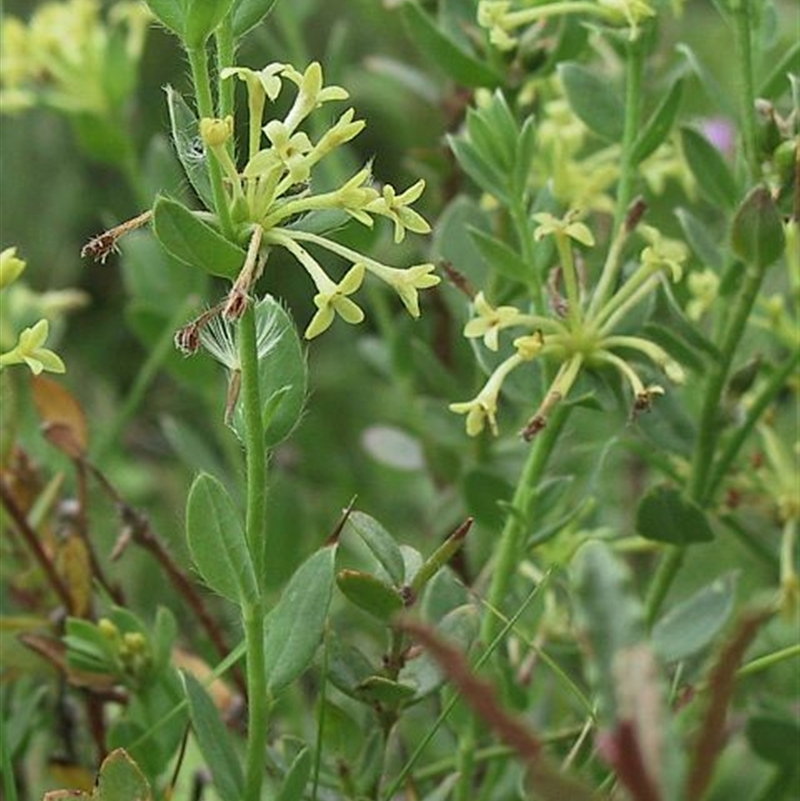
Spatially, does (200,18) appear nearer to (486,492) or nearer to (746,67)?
(746,67)

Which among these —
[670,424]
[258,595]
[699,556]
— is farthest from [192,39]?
[699,556]

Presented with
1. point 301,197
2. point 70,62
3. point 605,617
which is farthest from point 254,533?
point 70,62

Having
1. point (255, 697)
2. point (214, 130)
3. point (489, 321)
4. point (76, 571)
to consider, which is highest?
point (214, 130)

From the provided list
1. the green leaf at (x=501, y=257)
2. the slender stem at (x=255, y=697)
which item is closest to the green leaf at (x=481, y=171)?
the green leaf at (x=501, y=257)

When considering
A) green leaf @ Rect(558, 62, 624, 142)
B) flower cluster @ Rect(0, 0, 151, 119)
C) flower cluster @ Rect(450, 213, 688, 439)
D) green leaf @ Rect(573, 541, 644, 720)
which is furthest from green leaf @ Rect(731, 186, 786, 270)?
flower cluster @ Rect(0, 0, 151, 119)

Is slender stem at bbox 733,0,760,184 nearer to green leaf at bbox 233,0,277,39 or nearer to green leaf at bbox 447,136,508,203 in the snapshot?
green leaf at bbox 447,136,508,203

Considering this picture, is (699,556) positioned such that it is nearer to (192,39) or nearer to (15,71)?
(15,71)
